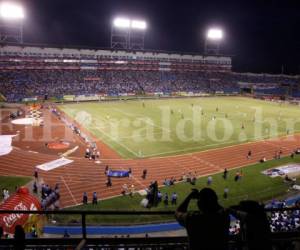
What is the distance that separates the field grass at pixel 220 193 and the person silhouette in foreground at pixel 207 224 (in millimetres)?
15980

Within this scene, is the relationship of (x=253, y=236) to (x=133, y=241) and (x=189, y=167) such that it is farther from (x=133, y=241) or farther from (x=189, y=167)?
(x=189, y=167)

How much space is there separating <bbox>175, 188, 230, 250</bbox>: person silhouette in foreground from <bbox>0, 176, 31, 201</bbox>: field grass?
21.7m

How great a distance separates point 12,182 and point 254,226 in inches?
939

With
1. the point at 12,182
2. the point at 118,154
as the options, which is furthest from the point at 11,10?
the point at 12,182

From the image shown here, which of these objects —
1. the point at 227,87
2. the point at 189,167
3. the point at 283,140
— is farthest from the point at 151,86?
the point at 189,167

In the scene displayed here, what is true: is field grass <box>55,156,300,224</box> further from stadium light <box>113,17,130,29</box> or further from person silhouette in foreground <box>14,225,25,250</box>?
stadium light <box>113,17,130,29</box>

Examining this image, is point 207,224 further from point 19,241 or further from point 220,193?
point 220,193

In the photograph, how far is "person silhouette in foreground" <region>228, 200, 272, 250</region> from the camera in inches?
148

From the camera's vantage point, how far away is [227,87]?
9844cm

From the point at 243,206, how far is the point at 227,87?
97569 millimetres

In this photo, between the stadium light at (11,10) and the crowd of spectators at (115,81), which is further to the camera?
the crowd of spectators at (115,81)

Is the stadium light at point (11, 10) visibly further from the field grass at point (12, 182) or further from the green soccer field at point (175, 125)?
the field grass at point (12, 182)

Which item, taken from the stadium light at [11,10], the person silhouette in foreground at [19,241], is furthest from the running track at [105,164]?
the stadium light at [11,10]

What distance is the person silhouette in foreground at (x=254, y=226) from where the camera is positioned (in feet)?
12.3
